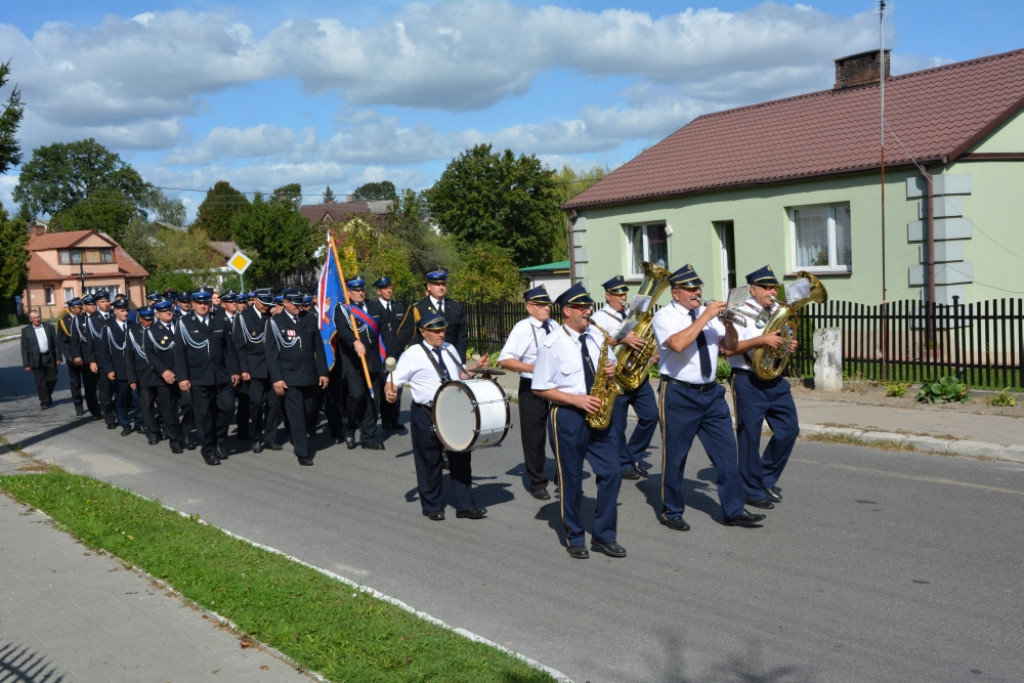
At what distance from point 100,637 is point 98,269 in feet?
273

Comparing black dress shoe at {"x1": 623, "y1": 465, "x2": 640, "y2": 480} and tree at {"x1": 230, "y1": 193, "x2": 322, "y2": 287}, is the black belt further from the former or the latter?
tree at {"x1": 230, "y1": 193, "x2": 322, "y2": 287}

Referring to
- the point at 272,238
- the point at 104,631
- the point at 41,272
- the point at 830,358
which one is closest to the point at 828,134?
the point at 830,358

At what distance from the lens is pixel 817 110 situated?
23109mm

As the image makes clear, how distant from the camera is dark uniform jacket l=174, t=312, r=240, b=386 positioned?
12688mm

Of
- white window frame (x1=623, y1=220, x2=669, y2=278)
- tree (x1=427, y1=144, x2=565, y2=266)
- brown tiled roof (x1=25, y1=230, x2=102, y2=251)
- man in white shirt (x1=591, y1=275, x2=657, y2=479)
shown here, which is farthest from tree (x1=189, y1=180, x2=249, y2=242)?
man in white shirt (x1=591, y1=275, x2=657, y2=479)

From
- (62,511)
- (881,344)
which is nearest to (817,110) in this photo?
(881,344)

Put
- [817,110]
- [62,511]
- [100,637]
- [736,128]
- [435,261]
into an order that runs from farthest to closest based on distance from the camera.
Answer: [435,261], [736,128], [817,110], [62,511], [100,637]

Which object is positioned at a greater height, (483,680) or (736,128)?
(736,128)

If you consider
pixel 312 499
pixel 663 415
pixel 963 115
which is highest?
pixel 963 115

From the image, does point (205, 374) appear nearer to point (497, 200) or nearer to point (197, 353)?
point (197, 353)

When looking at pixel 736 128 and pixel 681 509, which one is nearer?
pixel 681 509

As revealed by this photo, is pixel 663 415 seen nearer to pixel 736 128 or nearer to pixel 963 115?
pixel 963 115

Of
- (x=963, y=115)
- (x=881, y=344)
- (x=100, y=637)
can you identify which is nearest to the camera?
(x=100, y=637)

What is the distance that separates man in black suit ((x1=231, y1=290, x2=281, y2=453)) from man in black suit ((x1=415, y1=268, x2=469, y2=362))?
2.71 meters
